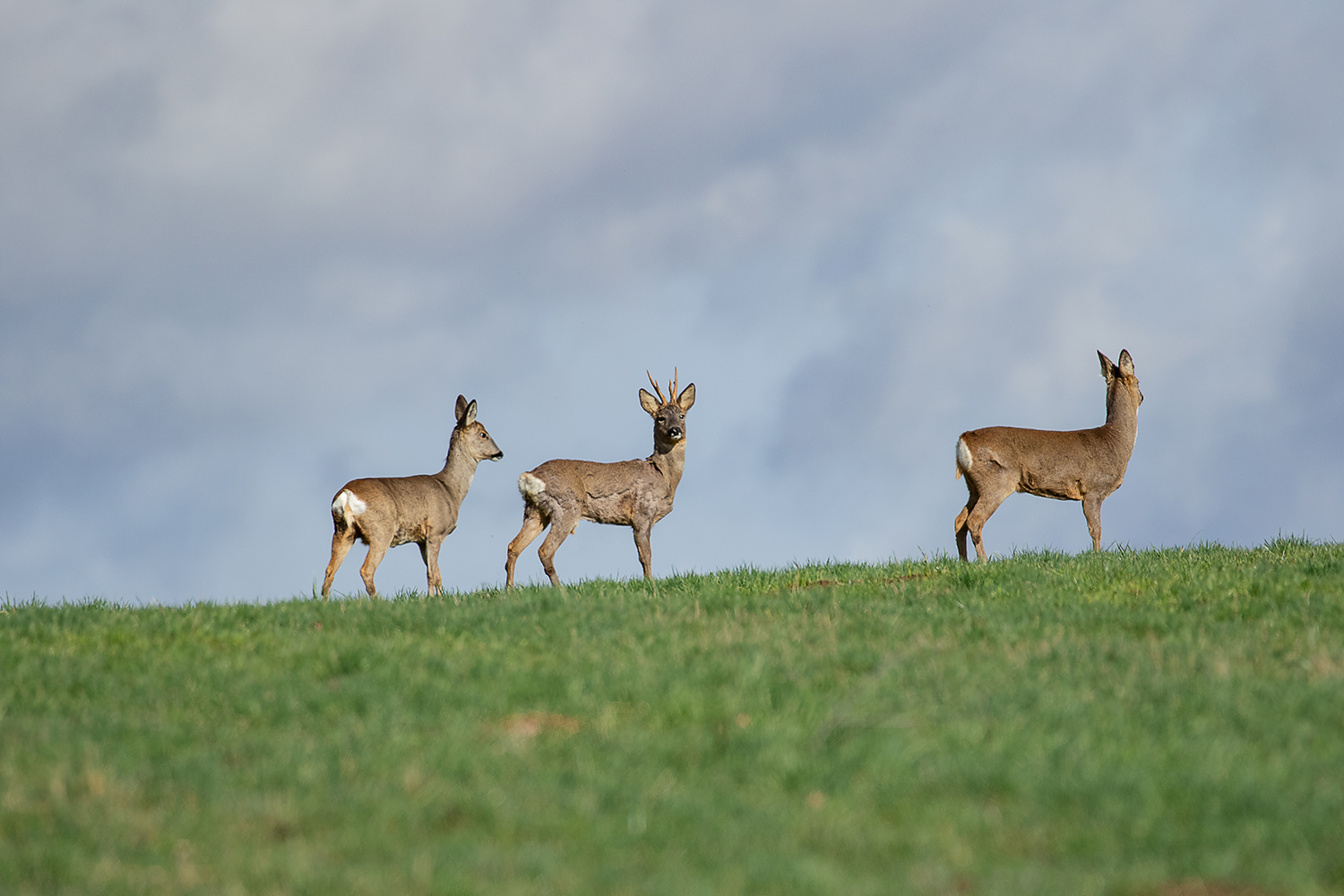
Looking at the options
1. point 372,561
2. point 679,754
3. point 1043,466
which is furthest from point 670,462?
point 679,754

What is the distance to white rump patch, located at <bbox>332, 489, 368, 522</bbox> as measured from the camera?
15.0 meters

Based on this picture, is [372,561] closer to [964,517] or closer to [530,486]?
[530,486]

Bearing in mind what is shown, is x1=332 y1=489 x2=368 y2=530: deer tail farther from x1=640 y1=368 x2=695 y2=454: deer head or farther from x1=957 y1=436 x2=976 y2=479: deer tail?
x1=957 y1=436 x2=976 y2=479: deer tail

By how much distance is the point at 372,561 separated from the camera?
15.0 meters

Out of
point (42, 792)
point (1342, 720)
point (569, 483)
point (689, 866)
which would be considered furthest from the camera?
point (569, 483)

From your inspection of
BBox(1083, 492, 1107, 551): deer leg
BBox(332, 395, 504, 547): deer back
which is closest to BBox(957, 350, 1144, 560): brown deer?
BBox(1083, 492, 1107, 551): deer leg

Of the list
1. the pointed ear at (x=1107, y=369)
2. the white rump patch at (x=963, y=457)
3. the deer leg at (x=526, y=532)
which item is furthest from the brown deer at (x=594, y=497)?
the pointed ear at (x=1107, y=369)

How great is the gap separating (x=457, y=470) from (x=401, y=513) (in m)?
1.92

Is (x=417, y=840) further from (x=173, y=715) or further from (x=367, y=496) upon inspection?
(x=367, y=496)

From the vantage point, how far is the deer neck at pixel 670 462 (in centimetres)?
1709

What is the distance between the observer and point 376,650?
7.61 m

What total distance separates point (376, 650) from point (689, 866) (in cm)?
386

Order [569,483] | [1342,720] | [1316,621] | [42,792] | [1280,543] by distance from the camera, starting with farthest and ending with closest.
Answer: [569,483] < [1280,543] < [1316,621] < [1342,720] < [42,792]

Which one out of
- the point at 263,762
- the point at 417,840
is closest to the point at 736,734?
the point at 417,840
